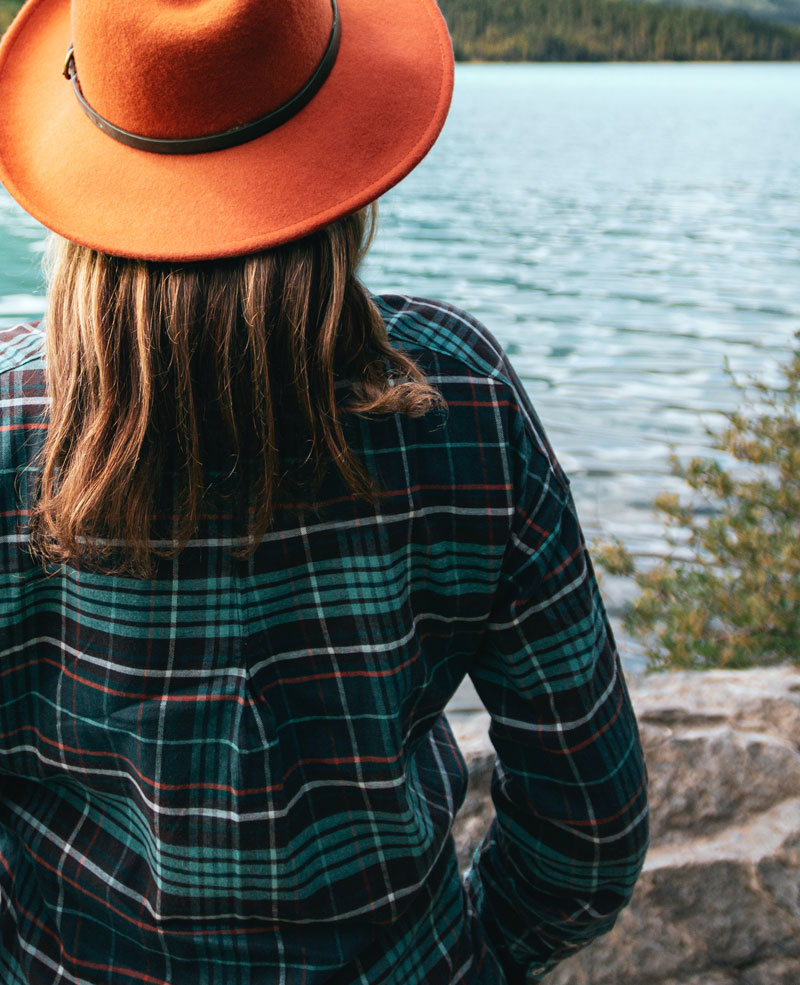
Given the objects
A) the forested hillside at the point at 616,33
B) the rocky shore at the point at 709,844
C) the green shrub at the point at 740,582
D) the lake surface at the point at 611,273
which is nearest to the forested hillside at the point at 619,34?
the forested hillside at the point at 616,33

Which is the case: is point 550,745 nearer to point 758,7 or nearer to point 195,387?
point 195,387

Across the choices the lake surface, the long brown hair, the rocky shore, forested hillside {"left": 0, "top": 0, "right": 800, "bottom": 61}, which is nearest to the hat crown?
the long brown hair

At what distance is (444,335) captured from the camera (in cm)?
91

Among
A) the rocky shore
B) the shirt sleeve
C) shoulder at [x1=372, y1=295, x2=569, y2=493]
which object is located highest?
shoulder at [x1=372, y1=295, x2=569, y2=493]

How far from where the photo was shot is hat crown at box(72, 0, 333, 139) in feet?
2.65

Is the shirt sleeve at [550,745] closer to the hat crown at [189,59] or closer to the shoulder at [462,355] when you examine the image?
the shoulder at [462,355]

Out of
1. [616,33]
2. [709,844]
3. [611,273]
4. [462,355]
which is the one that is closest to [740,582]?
[709,844]

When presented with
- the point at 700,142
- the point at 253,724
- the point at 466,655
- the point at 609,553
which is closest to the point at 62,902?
the point at 253,724

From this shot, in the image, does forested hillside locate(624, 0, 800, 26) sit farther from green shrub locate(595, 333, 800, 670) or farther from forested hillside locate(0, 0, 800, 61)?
green shrub locate(595, 333, 800, 670)

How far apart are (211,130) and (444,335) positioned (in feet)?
0.91

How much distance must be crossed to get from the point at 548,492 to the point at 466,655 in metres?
0.20

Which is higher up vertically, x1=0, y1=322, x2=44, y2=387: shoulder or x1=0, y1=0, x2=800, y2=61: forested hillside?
x1=0, y1=322, x2=44, y2=387: shoulder

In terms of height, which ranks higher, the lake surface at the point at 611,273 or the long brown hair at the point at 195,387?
the long brown hair at the point at 195,387

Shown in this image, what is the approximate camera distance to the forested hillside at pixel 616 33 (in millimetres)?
29923
